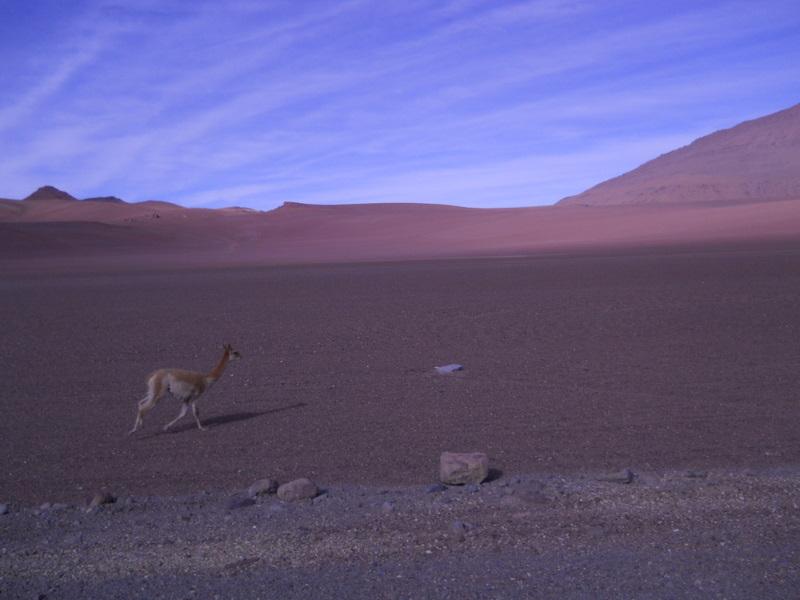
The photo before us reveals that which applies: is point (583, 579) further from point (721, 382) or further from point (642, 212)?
point (642, 212)

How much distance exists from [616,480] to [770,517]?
147cm

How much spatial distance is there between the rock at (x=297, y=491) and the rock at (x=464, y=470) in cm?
118

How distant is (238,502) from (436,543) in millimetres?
2070

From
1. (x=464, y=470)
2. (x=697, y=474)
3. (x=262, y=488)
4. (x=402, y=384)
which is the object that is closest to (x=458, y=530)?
(x=464, y=470)

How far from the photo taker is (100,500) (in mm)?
7824

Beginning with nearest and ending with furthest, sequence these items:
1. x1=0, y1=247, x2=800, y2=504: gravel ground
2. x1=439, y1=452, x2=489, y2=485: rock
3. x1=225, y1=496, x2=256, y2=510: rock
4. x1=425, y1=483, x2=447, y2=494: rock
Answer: x1=225, y1=496, x2=256, y2=510: rock → x1=425, y1=483, x2=447, y2=494: rock → x1=439, y1=452, x2=489, y2=485: rock → x1=0, y1=247, x2=800, y2=504: gravel ground

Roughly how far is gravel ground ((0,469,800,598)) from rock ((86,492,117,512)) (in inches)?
3.8

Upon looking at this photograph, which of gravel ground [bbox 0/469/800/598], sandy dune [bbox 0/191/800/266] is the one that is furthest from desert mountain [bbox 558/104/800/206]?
gravel ground [bbox 0/469/800/598]

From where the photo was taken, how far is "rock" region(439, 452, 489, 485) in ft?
26.4

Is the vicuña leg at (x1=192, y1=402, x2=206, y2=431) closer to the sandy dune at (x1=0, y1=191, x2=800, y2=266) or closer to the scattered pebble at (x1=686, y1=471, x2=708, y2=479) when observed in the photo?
the scattered pebble at (x1=686, y1=471, x2=708, y2=479)

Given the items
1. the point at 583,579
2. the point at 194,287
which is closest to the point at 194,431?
the point at 583,579

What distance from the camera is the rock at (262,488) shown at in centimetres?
799

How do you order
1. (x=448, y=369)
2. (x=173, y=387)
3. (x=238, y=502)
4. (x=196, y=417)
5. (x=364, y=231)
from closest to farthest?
(x=238, y=502)
(x=173, y=387)
(x=196, y=417)
(x=448, y=369)
(x=364, y=231)

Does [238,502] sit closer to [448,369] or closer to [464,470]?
Answer: [464,470]
